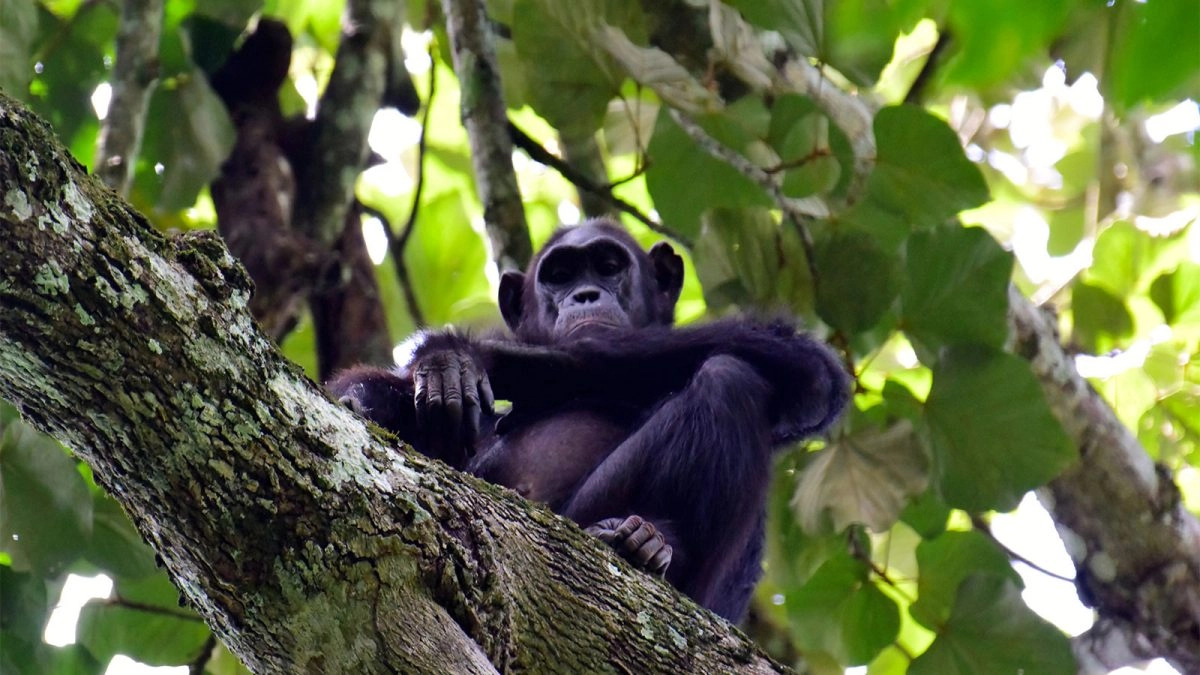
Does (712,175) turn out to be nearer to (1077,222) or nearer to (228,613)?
(228,613)

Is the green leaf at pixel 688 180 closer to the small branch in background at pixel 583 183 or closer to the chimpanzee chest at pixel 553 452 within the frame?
the small branch in background at pixel 583 183

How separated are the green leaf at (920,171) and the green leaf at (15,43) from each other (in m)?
3.26

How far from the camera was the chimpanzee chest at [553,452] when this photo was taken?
14.2 feet

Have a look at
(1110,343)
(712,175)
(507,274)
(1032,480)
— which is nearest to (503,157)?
(507,274)

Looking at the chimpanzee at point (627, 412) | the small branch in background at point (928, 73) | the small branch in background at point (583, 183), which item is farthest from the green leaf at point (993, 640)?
the small branch in background at point (928, 73)

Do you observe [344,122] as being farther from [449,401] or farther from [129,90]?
[449,401]

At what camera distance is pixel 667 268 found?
579cm

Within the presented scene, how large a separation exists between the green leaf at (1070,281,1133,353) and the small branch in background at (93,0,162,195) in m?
4.11

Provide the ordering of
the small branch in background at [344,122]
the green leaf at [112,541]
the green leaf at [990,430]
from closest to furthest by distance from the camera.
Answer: the green leaf at [990,430]
the green leaf at [112,541]
the small branch in background at [344,122]

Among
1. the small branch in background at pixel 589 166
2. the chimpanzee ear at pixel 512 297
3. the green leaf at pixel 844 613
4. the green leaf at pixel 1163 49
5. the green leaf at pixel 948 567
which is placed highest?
the small branch in background at pixel 589 166

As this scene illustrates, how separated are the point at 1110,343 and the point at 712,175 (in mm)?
2139

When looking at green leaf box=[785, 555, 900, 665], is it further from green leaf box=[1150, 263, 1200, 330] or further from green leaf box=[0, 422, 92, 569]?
green leaf box=[0, 422, 92, 569]

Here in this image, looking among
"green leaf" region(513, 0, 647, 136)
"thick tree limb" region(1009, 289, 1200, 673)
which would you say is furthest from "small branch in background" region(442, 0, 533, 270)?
"thick tree limb" region(1009, 289, 1200, 673)

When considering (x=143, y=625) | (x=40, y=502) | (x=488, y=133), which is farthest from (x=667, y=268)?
(x=40, y=502)
